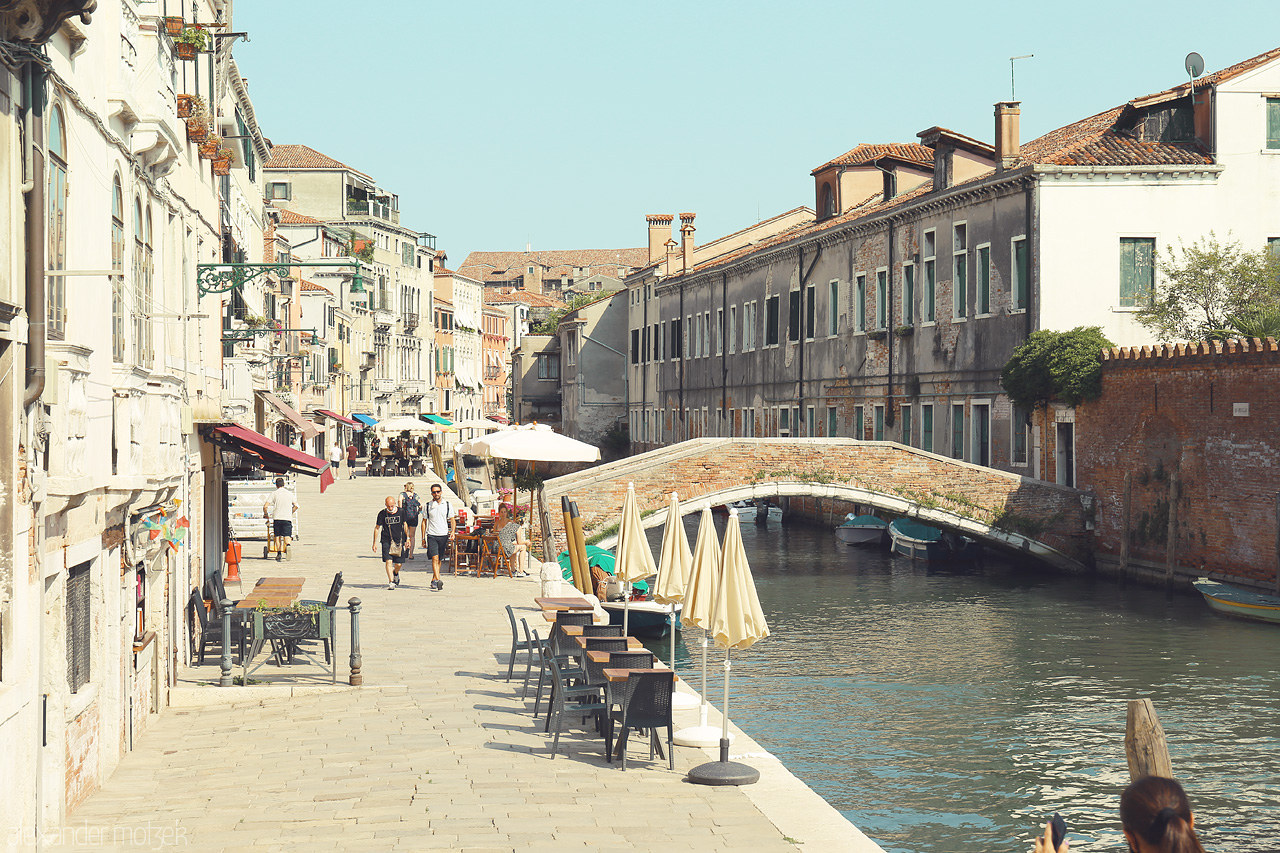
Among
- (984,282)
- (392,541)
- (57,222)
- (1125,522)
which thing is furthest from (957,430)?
(57,222)

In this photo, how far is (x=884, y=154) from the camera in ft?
111

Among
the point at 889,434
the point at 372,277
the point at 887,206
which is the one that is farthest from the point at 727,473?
the point at 372,277

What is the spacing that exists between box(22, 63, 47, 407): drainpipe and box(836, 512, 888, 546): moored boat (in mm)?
26903

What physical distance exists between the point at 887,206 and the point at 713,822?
24523 millimetres

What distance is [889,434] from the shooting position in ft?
101

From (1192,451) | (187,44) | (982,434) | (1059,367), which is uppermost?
(187,44)

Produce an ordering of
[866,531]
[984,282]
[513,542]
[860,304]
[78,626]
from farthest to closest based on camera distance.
Answer: [866,531] → [860,304] → [984,282] → [513,542] → [78,626]

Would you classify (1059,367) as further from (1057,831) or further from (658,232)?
(658,232)

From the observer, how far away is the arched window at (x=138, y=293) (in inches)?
392

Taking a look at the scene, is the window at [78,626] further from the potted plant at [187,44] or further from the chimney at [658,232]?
the chimney at [658,232]

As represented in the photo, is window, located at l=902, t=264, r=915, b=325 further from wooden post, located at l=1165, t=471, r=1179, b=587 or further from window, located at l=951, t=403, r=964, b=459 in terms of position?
wooden post, located at l=1165, t=471, r=1179, b=587

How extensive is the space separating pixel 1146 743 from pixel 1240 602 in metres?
14.6

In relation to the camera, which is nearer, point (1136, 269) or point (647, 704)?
point (647, 704)

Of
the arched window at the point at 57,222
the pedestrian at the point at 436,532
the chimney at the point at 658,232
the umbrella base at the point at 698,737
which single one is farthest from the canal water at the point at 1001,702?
the chimney at the point at 658,232
